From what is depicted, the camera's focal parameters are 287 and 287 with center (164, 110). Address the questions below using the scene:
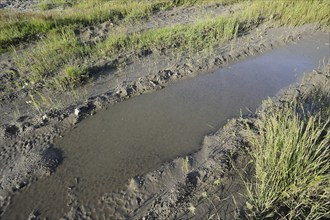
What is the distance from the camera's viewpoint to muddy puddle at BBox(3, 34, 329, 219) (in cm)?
378

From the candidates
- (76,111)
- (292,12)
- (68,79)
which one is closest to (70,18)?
(68,79)

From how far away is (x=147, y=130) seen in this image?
15.6ft

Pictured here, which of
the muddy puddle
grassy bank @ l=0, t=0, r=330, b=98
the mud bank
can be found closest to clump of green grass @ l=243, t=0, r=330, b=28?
grassy bank @ l=0, t=0, r=330, b=98

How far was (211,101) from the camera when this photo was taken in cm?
538

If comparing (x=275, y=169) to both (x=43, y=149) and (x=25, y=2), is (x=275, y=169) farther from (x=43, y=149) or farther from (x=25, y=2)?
(x=25, y=2)

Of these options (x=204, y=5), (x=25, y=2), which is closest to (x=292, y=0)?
(x=204, y=5)

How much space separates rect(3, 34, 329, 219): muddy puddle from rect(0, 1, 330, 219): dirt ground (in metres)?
0.15

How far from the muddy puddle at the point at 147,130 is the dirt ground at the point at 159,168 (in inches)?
5.9

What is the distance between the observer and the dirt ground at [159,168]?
3457mm

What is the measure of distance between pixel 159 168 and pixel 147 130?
92 centimetres

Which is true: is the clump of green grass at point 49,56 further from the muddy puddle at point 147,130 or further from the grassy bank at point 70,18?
the muddy puddle at point 147,130

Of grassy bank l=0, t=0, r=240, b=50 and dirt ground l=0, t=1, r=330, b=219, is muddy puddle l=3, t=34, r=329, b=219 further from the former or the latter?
grassy bank l=0, t=0, r=240, b=50

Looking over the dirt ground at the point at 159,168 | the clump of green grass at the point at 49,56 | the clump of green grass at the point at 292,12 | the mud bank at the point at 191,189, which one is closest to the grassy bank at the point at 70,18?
the clump of green grass at the point at 49,56

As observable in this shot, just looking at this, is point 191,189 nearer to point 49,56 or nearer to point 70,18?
point 49,56
